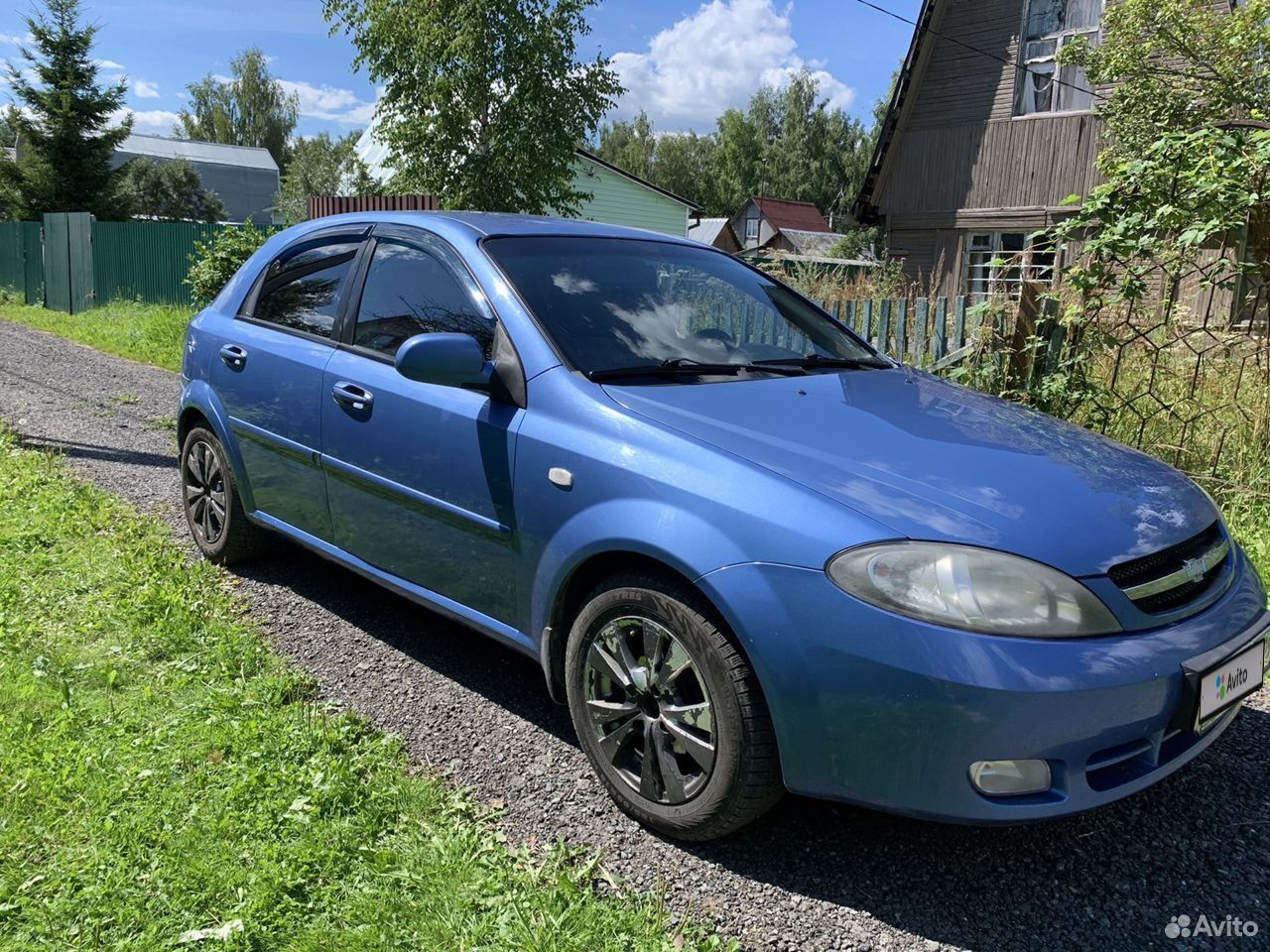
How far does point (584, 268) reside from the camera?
3.47 m

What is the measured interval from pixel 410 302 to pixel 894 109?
17.7 meters

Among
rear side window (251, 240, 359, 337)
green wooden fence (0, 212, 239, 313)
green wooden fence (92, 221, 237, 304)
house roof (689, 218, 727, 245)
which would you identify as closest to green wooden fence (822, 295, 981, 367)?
rear side window (251, 240, 359, 337)

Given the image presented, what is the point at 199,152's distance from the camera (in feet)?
185

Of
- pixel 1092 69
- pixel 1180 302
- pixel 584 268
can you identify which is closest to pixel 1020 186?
pixel 1092 69

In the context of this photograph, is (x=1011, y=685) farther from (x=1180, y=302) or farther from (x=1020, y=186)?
(x=1020, y=186)

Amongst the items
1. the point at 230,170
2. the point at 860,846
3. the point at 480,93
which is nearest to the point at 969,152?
the point at 480,93

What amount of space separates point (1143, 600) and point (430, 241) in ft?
8.63

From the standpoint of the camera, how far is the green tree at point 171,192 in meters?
43.6

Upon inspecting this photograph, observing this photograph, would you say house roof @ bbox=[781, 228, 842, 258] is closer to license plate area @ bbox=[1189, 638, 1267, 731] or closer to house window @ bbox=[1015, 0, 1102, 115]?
house window @ bbox=[1015, 0, 1102, 115]

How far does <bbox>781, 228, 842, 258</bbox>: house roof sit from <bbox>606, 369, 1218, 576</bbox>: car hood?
46292mm

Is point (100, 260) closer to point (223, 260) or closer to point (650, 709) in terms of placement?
point (223, 260)

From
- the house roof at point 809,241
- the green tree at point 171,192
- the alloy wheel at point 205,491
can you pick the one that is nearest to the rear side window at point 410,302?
the alloy wheel at point 205,491

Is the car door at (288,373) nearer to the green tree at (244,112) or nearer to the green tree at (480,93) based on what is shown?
the green tree at (480,93)

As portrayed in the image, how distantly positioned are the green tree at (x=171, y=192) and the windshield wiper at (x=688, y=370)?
151 feet
